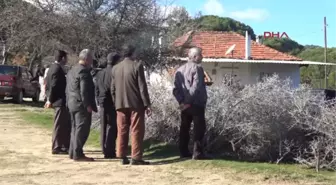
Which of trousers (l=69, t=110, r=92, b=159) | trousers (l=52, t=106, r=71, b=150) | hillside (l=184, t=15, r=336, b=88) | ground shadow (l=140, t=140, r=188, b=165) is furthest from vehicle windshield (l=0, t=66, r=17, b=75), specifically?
hillside (l=184, t=15, r=336, b=88)

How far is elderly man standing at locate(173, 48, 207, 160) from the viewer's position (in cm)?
877

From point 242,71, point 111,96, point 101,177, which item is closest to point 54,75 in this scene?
point 111,96

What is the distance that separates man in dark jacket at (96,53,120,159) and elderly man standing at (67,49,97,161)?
1.28ft

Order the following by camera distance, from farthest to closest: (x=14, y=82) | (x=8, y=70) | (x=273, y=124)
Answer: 1. (x=8, y=70)
2. (x=14, y=82)
3. (x=273, y=124)

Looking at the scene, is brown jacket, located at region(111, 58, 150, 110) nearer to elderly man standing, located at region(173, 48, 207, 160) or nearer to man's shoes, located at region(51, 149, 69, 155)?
elderly man standing, located at region(173, 48, 207, 160)

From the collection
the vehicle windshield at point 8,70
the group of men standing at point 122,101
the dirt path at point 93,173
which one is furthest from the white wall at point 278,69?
the dirt path at point 93,173

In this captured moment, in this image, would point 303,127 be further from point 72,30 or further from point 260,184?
point 72,30

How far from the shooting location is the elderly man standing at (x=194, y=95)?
8.77 metres

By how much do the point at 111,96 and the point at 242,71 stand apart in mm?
30146

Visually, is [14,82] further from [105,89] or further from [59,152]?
[105,89]

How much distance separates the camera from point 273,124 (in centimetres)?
887

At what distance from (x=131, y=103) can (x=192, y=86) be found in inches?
38.6

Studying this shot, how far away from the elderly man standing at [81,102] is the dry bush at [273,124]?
1.98 m

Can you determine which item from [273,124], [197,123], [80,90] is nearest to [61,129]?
[80,90]
